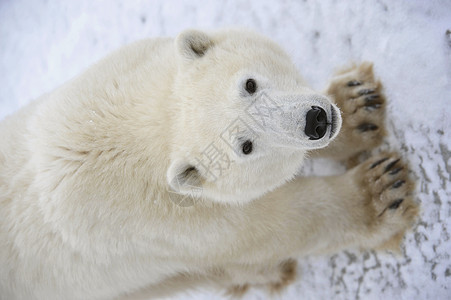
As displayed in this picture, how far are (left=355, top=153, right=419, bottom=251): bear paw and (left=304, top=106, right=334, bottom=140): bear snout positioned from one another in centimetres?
111

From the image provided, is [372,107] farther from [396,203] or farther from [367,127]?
[396,203]

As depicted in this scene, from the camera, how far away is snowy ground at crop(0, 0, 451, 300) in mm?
2793

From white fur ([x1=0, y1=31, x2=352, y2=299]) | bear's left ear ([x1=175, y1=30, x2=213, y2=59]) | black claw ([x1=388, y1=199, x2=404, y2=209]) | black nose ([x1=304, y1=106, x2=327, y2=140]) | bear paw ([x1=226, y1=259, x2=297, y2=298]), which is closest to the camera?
black nose ([x1=304, y1=106, x2=327, y2=140])

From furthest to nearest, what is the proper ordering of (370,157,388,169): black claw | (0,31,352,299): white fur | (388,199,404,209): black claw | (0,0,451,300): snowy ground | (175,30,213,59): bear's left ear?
(370,157,388,169): black claw < (388,199,404,209): black claw < (0,0,451,300): snowy ground < (175,30,213,59): bear's left ear < (0,31,352,299): white fur

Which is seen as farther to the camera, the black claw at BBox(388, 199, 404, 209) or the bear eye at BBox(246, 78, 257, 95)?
the black claw at BBox(388, 199, 404, 209)

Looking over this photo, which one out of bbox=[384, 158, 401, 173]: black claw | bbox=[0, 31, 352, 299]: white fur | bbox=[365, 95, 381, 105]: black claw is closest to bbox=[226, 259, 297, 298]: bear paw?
bbox=[0, 31, 352, 299]: white fur

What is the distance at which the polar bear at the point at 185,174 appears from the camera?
2270 mm

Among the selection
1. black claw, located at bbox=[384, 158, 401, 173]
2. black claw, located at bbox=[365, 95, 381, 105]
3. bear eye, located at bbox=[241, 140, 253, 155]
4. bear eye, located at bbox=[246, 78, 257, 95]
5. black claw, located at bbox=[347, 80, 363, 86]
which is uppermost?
black claw, located at bbox=[347, 80, 363, 86]

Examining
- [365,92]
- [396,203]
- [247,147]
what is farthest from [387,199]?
[247,147]

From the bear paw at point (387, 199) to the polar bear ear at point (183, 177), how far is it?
1410 mm

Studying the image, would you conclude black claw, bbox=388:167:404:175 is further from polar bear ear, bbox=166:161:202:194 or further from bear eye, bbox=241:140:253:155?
polar bear ear, bbox=166:161:202:194

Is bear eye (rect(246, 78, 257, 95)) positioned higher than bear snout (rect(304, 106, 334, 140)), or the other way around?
bear eye (rect(246, 78, 257, 95))

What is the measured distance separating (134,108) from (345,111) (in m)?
1.69

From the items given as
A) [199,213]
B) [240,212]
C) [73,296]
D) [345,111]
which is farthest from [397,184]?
[73,296]
